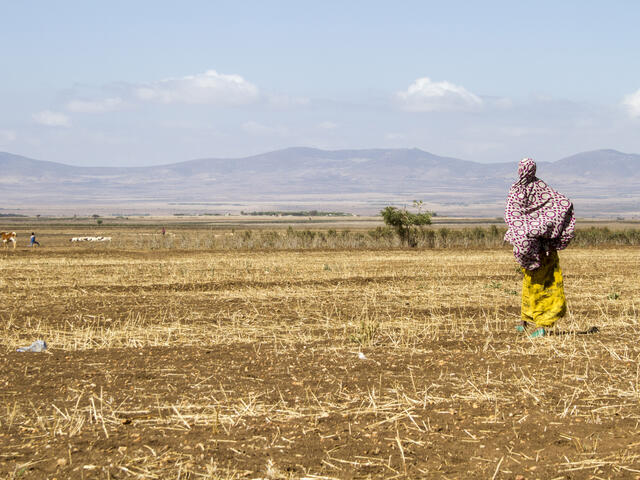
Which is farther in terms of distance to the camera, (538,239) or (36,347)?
(538,239)

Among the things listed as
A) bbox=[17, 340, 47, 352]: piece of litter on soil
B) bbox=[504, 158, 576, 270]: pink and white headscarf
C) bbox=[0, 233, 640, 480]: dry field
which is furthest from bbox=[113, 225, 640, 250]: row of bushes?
bbox=[17, 340, 47, 352]: piece of litter on soil

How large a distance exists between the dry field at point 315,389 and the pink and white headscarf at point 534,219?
1.10m

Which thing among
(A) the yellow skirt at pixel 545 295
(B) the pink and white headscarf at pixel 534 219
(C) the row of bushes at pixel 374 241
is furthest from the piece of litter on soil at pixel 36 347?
(C) the row of bushes at pixel 374 241

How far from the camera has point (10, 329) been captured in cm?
1146

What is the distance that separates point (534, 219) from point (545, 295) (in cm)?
98

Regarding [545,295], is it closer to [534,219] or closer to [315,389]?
[534,219]

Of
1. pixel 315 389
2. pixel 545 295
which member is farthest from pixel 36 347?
pixel 545 295

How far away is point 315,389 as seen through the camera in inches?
295

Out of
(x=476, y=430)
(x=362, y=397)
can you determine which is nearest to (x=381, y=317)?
(x=362, y=397)

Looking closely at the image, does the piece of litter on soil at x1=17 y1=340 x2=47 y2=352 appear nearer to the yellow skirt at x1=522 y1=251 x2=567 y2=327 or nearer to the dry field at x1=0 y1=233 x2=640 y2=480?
the dry field at x1=0 y1=233 x2=640 y2=480

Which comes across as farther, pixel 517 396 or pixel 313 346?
pixel 313 346

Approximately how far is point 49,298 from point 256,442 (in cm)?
1071

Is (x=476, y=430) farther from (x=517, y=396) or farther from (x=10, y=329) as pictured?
(x=10, y=329)

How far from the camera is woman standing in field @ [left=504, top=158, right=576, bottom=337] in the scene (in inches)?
414
